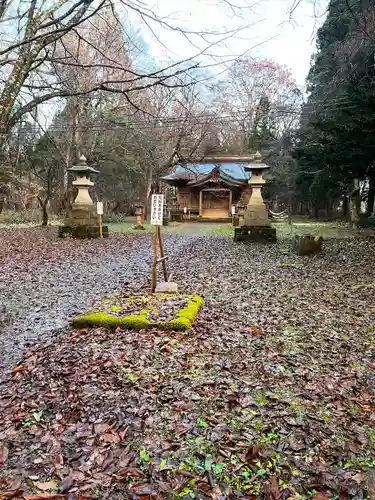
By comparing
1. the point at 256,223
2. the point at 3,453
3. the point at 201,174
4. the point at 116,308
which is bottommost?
the point at 3,453

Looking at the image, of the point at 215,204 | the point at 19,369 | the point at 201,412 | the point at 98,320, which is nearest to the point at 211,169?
the point at 215,204

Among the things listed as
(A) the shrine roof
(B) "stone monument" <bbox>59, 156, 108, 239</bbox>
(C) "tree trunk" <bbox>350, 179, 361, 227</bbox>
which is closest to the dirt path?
(B) "stone monument" <bbox>59, 156, 108, 239</bbox>

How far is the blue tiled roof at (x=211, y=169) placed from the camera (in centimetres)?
2588

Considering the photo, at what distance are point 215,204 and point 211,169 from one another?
2565mm

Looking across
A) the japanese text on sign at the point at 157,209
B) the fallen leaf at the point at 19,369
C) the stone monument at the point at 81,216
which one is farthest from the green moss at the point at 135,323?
the stone monument at the point at 81,216

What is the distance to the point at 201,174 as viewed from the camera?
25.8 metres

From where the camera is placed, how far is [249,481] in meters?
2.19

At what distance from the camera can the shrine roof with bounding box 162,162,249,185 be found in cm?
2527

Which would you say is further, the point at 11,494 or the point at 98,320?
the point at 98,320

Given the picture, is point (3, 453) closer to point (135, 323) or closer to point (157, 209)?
point (135, 323)

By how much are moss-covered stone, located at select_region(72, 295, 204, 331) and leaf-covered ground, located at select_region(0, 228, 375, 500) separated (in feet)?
0.42

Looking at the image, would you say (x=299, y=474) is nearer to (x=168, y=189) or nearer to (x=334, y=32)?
(x=334, y=32)

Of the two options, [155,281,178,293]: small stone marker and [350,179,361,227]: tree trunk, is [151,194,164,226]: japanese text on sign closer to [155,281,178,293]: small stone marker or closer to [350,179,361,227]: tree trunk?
[155,281,178,293]: small stone marker

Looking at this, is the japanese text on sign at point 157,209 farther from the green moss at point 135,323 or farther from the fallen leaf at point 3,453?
the fallen leaf at point 3,453
